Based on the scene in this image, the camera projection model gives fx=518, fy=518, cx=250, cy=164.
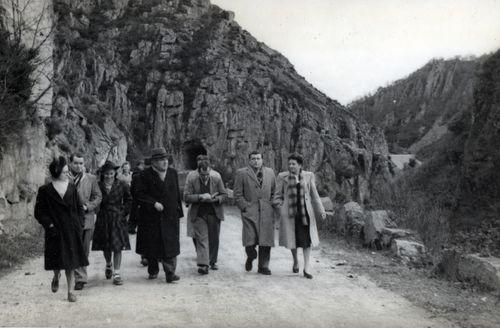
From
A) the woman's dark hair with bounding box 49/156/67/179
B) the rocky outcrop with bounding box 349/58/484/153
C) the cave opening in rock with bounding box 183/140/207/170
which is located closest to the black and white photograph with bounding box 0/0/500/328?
the woman's dark hair with bounding box 49/156/67/179

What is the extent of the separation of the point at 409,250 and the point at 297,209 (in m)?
2.63

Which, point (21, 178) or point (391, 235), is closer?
point (391, 235)

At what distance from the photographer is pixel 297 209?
8086 millimetres

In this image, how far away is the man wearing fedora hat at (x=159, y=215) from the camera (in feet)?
24.0

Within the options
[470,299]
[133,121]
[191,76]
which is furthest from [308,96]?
[470,299]

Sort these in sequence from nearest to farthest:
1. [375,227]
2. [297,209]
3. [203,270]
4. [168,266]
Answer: [168,266] < [203,270] < [297,209] < [375,227]

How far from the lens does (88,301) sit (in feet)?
20.0

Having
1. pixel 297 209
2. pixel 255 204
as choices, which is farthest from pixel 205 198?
pixel 297 209

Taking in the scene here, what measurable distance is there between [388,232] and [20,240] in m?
7.52

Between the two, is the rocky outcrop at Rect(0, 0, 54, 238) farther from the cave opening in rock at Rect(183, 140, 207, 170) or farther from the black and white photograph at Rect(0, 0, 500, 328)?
the cave opening in rock at Rect(183, 140, 207, 170)

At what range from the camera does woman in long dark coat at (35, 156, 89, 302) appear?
20.3 feet

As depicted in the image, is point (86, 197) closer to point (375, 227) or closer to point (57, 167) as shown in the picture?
point (57, 167)

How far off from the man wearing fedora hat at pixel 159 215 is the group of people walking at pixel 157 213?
0.05 ft

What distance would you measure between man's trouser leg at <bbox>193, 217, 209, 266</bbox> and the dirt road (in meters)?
0.26
